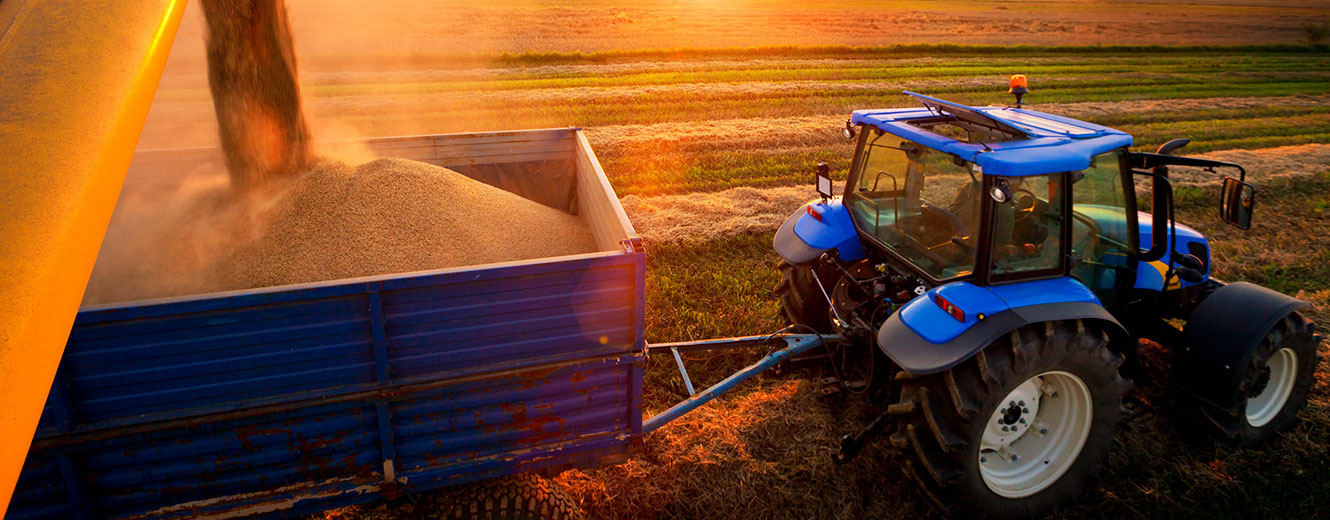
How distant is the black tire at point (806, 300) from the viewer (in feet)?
14.8

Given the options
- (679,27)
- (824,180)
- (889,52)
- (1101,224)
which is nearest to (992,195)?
(824,180)

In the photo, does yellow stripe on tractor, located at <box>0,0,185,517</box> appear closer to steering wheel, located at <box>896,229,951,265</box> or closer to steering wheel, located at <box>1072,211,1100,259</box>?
steering wheel, located at <box>896,229,951,265</box>

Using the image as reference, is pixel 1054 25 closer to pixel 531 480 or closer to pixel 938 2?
pixel 938 2

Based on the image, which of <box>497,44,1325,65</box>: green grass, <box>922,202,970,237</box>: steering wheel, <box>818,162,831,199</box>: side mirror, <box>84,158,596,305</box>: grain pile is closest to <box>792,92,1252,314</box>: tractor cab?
<box>922,202,970,237</box>: steering wheel

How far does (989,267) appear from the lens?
11.1 ft

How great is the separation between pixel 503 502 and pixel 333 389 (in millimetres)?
878

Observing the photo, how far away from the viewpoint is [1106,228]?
4.02m

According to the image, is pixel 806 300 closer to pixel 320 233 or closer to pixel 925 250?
pixel 925 250

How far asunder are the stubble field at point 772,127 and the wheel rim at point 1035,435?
0.27 m

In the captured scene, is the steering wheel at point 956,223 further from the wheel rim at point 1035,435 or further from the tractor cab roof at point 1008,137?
the wheel rim at point 1035,435

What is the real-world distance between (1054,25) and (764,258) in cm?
2986

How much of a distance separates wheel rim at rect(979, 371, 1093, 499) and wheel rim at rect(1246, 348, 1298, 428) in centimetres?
127

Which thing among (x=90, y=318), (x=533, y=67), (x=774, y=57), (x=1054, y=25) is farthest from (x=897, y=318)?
(x=1054, y=25)

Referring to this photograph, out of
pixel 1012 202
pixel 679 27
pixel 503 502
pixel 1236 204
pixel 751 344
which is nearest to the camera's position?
pixel 503 502
